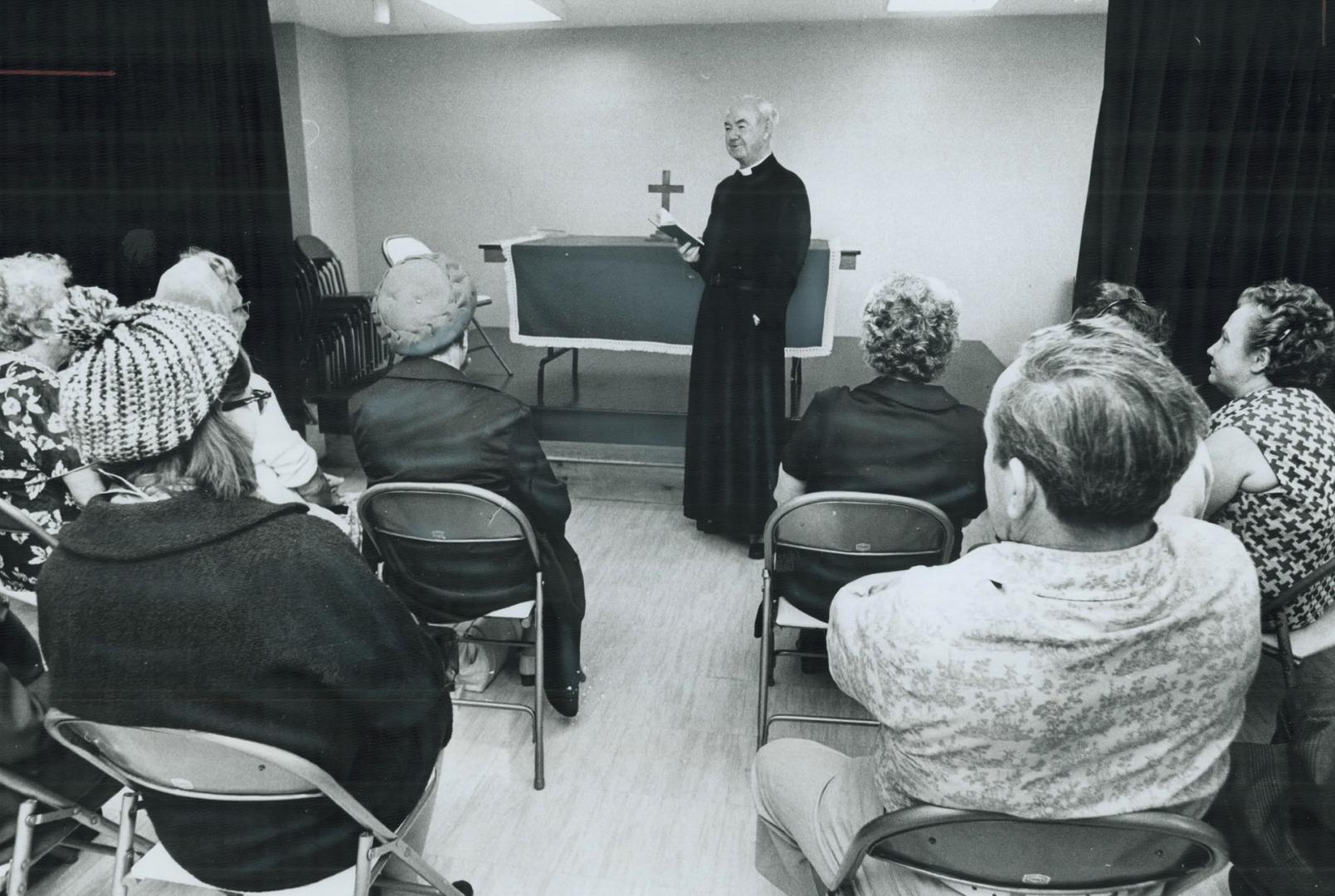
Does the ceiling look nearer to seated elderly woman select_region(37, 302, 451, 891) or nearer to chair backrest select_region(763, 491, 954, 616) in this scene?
chair backrest select_region(763, 491, 954, 616)

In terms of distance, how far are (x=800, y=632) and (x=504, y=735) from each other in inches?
39.9

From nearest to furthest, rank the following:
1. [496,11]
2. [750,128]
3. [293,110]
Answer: [750,128], [496,11], [293,110]

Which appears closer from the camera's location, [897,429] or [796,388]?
[897,429]

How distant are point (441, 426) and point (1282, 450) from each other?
75.0 inches

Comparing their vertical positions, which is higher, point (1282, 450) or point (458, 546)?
point (1282, 450)

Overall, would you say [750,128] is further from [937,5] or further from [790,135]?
[790,135]

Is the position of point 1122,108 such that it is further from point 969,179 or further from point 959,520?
point 969,179

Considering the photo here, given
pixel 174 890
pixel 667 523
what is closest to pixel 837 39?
pixel 667 523

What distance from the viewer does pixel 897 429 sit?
2.19 meters

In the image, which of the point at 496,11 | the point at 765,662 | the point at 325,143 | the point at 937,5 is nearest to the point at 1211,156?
the point at 765,662

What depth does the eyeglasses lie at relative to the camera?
222 centimetres

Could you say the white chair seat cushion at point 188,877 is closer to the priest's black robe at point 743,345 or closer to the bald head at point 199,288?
the bald head at point 199,288

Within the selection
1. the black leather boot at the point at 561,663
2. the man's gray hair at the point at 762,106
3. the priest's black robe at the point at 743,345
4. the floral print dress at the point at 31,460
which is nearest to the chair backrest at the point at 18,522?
the floral print dress at the point at 31,460

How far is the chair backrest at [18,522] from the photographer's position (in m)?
1.94
